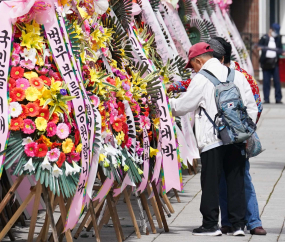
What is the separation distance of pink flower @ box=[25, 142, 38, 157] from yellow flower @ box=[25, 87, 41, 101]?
0.29 meters

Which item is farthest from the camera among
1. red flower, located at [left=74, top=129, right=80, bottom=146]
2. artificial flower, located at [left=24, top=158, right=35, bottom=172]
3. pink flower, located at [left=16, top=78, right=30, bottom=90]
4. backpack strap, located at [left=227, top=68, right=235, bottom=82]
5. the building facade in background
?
the building facade in background

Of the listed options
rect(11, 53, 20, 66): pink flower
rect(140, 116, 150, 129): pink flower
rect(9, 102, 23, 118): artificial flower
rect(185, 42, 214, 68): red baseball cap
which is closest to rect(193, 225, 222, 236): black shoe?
rect(140, 116, 150, 129): pink flower

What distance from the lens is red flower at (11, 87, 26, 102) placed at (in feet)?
15.0

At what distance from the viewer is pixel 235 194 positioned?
5781 mm

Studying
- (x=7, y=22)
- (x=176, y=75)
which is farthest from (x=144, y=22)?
(x=7, y=22)

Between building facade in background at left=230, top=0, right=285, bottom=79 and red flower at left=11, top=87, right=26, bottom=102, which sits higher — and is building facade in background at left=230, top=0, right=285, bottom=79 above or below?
below

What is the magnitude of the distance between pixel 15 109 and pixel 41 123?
0.62 feet

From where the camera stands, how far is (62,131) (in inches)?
182

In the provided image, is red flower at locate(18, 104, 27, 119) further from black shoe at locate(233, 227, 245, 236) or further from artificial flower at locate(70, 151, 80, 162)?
black shoe at locate(233, 227, 245, 236)

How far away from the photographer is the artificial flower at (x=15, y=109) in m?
4.56

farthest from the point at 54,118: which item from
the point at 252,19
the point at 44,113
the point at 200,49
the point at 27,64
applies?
the point at 252,19

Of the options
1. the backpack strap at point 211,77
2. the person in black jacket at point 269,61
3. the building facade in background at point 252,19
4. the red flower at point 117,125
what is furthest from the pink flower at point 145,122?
the building facade in background at point 252,19

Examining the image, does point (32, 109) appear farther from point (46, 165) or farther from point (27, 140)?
point (46, 165)

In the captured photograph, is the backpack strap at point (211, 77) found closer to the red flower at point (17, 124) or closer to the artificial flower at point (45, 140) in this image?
the artificial flower at point (45, 140)
